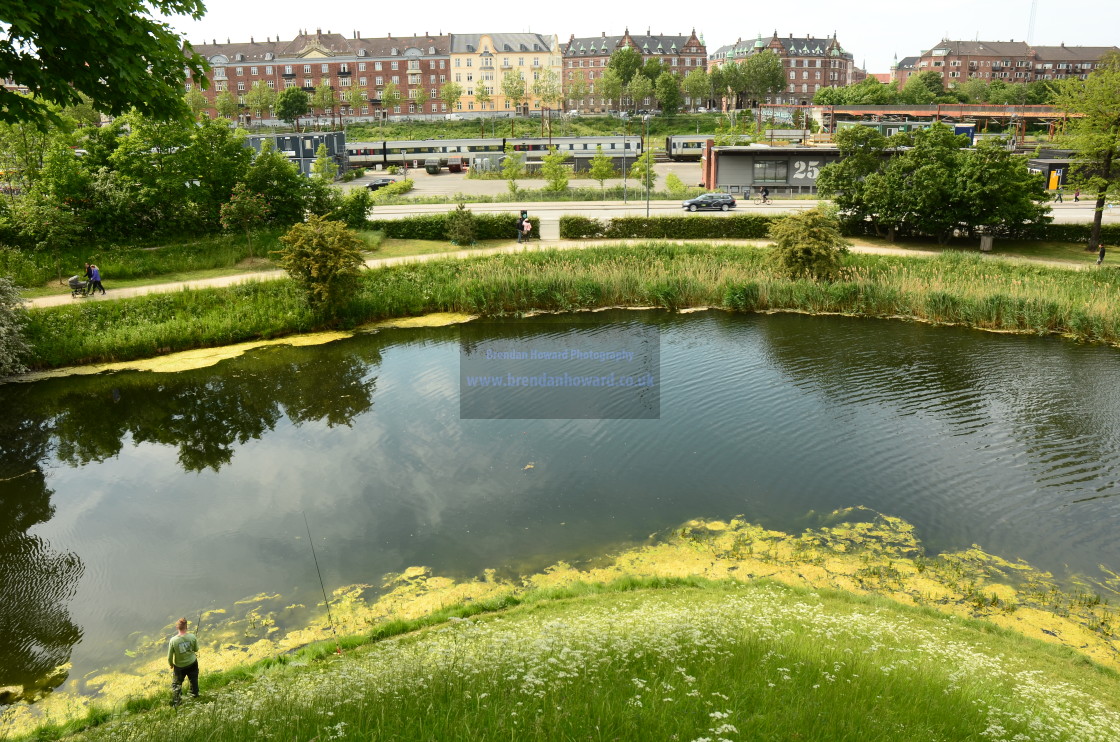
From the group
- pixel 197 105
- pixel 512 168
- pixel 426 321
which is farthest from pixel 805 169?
pixel 197 105

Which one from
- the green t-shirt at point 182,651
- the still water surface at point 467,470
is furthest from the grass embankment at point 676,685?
the still water surface at point 467,470

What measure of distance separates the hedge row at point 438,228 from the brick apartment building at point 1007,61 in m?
148

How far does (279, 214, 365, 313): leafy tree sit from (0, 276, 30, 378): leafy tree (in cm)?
765

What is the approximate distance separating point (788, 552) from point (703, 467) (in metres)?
3.17

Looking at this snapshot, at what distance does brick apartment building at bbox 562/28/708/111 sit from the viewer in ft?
487

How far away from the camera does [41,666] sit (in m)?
10.2

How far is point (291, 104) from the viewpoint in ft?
367

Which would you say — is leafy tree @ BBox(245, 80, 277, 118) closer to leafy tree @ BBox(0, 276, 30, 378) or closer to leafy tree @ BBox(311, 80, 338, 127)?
leafy tree @ BBox(311, 80, 338, 127)

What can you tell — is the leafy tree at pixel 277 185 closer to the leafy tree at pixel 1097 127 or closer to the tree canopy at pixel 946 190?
the tree canopy at pixel 946 190

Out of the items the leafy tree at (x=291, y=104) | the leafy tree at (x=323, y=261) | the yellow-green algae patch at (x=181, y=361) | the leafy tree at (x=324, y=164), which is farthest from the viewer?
the leafy tree at (x=291, y=104)

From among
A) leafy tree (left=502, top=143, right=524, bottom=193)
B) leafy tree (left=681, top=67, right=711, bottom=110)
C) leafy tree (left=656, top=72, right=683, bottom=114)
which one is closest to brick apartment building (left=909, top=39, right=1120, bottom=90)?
leafy tree (left=681, top=67, right=711, bottom=110)

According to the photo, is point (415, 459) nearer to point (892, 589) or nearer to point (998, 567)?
point (892, 589)

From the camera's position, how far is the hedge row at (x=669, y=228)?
1474 inches

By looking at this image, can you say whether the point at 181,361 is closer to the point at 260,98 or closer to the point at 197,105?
the point at 197,105
